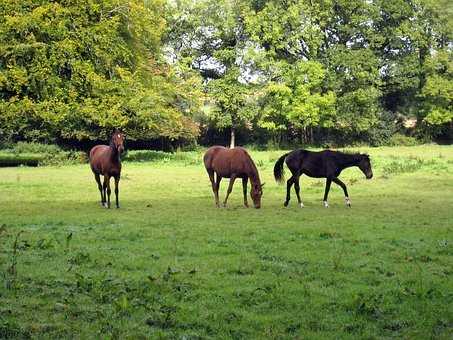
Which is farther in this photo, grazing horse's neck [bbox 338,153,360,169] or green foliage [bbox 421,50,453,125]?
green foliage [bbox 421,50,453,125]

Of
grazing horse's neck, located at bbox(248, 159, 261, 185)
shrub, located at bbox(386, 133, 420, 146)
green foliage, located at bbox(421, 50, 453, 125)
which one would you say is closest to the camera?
grazing horse's neck, located at bbox(248, 159, 261, 185)

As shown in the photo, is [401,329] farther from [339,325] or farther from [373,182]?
[373,182]

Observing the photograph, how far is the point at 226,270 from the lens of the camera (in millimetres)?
8844

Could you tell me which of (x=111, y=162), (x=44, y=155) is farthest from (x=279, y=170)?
(x=44, y=155)

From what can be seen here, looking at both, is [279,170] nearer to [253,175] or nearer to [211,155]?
[253,175]

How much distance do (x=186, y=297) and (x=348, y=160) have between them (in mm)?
11191

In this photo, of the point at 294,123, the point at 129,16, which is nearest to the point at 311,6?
the point at 294,123

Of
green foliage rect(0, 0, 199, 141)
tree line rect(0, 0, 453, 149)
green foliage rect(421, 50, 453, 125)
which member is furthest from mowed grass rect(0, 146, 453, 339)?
green foliage rect(421, 50, 453, 125)

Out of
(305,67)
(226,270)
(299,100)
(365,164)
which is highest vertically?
(305,67)

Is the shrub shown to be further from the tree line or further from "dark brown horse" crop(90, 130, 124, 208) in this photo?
"dark brown horse" crop(90, 130, 124, 208)

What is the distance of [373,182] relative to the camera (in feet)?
75.0

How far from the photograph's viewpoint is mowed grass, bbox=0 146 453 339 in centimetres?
646

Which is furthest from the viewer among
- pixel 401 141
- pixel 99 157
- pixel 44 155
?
pixel 401 141

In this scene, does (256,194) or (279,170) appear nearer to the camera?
(256,194)
